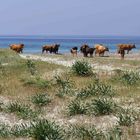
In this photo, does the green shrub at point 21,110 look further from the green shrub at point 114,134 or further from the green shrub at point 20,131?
the green shrub at point 114,134

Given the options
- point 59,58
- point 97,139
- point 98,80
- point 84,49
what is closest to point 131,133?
point 97,139

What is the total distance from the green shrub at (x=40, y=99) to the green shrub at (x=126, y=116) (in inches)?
160

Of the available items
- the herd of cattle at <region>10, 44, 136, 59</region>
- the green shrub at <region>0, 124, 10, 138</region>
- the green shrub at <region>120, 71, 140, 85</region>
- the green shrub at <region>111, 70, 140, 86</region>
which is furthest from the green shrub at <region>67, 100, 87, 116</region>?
the herd of cattle at <region>10, 44, 136, 59</region>

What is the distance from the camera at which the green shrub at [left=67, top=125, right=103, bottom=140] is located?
1883cm

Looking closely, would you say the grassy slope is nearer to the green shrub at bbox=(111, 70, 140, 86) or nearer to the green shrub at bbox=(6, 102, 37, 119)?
the green shrub at bbox=(111, 70, 140, 86)

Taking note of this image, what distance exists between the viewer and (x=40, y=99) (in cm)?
2497

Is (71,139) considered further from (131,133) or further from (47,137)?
(131,133)

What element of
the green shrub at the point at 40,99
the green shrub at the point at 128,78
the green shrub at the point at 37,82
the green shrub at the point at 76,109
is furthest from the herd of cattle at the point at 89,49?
the green shrub at the point at 76,109

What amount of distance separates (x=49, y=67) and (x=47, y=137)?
14668mm

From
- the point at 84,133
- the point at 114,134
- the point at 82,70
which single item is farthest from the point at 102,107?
the point at 82,70

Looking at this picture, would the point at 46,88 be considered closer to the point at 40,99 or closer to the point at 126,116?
the point at 40,99

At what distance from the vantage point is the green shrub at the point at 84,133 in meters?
18.8

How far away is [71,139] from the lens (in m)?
18.7

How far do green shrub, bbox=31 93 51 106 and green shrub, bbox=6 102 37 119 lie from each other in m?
0.60
